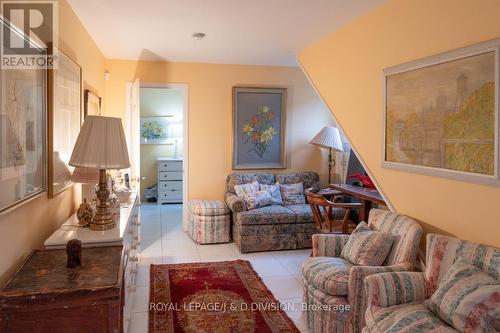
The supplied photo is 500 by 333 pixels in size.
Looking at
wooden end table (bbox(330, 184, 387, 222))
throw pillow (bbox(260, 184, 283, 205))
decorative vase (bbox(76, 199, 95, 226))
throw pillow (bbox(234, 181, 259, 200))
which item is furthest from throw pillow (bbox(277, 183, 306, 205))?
decorative vase (bbox(76, 199, 95, 226))

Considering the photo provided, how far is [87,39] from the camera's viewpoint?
12.5ft

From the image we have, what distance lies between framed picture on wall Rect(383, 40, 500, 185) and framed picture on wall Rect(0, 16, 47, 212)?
2.35 m

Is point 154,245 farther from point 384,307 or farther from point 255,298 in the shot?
point 384,307

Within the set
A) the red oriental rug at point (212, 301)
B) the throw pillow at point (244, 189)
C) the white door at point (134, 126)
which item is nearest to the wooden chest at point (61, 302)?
the red oriental rug at point (212, 301)

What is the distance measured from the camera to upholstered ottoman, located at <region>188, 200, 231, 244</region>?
4.99 m

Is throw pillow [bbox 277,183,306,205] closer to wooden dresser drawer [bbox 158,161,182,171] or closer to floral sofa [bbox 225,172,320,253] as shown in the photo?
floral sofa [bbox 225,172,320,253]

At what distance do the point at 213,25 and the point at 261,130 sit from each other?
2190mm

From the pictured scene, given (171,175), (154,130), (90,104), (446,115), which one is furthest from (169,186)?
(446,115)

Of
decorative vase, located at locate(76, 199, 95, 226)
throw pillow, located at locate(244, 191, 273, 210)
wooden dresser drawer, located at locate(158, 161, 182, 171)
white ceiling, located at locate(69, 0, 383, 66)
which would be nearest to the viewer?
decorative vase, located at locate(76, 199, 95, 226)

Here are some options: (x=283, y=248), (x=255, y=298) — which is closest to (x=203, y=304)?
(x=255, y=298)

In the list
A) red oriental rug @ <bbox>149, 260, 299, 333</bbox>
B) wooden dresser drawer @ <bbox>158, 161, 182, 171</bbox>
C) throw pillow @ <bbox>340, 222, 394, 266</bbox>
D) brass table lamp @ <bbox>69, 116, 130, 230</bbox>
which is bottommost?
red oriental rug @ <bbox>149, 260, 299, 333</bbox>

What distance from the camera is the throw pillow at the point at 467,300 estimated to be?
1.76 meters

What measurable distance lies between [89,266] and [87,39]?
2.64 metres

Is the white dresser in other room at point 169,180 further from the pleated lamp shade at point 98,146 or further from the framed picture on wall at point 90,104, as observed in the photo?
the pleated lamp shade at point 98,146
